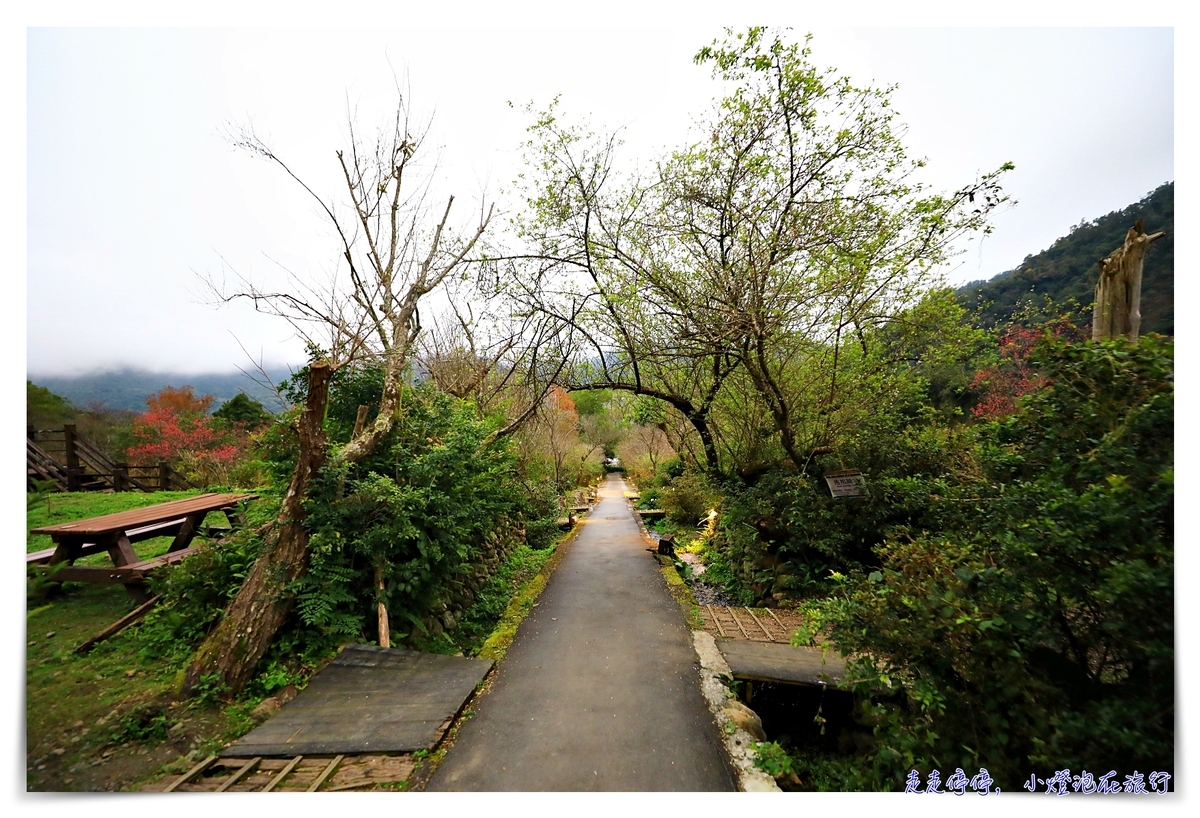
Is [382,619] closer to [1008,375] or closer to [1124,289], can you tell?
[1124,289]

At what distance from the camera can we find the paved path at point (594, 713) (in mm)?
2082

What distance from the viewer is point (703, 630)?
3830 millimetres

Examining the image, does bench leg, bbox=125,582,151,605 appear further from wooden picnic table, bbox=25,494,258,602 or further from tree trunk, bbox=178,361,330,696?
tree trunk, bbox=178,361,330,696

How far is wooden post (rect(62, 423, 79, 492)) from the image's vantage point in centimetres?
250

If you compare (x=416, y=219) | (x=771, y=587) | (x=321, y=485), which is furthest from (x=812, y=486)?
(x=416, y=219)

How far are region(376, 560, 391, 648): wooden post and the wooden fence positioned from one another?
74.0 inches

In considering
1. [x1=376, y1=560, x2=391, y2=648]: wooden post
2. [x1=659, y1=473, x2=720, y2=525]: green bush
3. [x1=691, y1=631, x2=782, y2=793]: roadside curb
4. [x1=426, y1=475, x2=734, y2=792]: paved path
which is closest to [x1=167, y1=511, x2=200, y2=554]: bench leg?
[x1=376, y1=560, x2=391, y2=648]: wooden post

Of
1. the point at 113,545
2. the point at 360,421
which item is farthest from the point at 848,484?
the point at 113,545

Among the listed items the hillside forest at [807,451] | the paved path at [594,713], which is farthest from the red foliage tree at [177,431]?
the paved path at [594,713]

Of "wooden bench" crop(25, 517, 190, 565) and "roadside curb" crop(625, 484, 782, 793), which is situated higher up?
"wooden bench" crop(25, 517, 190, 565)

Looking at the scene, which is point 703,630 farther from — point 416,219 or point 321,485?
point 416,219

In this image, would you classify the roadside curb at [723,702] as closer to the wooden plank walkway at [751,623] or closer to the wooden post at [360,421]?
the wooden plank walkway at [751,623]

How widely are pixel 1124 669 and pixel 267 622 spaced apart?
4382 millimetres

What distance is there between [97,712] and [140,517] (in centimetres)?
168
